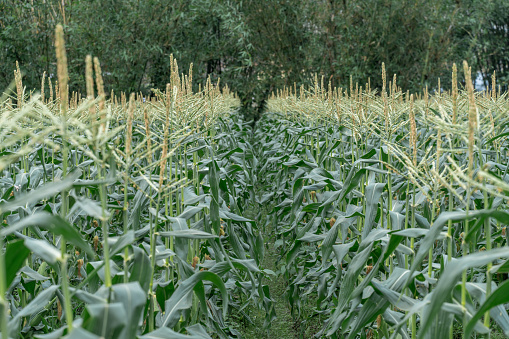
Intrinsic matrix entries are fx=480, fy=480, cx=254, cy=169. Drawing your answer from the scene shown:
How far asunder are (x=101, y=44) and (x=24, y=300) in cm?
1174

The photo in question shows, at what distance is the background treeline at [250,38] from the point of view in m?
12.3

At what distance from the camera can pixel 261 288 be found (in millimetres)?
2613

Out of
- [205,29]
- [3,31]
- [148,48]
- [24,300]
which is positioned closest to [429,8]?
[205,29]

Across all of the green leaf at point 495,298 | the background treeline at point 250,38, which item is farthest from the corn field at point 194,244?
the background treeline at point 250,38

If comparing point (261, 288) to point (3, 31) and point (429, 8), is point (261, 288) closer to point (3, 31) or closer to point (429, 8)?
point (3, 31)

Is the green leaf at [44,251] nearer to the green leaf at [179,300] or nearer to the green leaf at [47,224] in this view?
the green leaf at [47,224]

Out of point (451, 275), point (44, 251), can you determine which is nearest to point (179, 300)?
point (44, 251)

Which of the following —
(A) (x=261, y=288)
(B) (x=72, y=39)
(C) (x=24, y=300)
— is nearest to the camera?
(C) (x=24, y=300)

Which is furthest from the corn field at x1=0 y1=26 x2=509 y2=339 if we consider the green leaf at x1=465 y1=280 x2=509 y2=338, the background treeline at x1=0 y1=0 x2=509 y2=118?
the background treeline at x1=0 y1=0 x2=509 y2=118

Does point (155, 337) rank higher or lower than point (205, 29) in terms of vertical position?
lower

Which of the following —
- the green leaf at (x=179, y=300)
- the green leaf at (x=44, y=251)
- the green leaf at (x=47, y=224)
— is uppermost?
the green leaf at (x=47, y=224)

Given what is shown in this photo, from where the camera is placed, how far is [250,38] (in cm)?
1451

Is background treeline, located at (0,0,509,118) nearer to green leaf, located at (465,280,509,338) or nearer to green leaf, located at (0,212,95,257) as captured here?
green leaf, located at (0,212,95,257)

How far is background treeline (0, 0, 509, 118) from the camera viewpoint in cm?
1232
